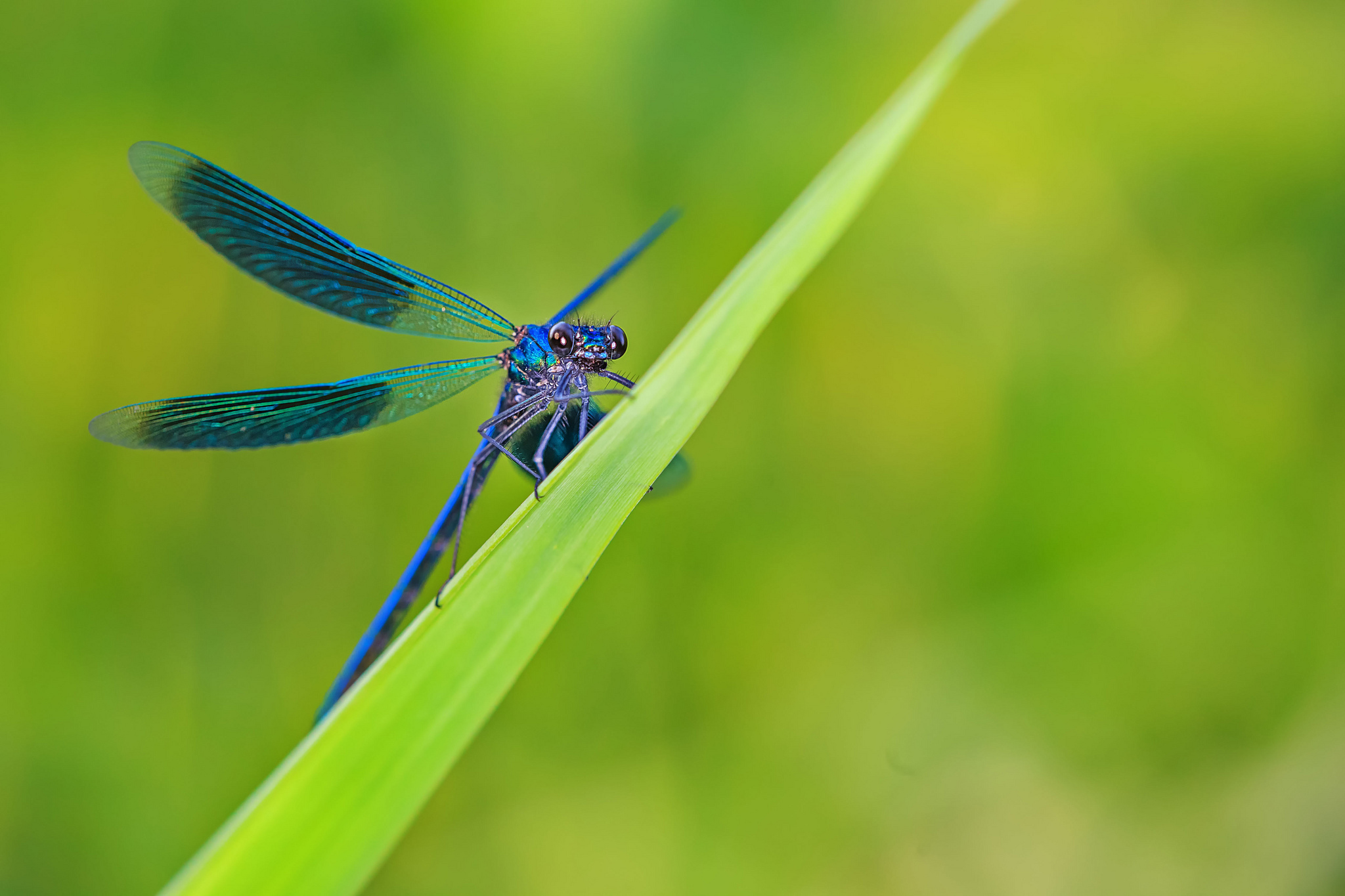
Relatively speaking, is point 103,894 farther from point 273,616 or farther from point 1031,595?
point 1031,595

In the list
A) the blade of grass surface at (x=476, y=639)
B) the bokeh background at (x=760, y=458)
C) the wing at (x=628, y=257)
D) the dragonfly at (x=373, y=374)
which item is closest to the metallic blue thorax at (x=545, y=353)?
the dragonfly at (x=373, y=374)

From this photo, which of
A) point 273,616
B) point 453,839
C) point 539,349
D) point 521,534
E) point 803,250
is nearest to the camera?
point 521,534

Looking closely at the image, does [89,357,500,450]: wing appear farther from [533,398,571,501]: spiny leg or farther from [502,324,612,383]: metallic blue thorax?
[533,398,571,501]: spiny leg

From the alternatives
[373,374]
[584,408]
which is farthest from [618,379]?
[373,374]

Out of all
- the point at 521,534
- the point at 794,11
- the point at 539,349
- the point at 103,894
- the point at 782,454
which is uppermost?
the point at 794,11

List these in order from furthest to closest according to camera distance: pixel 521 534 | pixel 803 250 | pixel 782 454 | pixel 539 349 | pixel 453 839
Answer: pixel 782 454 < pixel 453 839 < pixel 539 349 < pixel 803 250 < pixel 521 534

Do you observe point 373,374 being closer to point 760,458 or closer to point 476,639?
point 476,639

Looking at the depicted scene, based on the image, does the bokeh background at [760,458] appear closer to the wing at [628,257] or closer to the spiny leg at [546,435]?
the spiny leg at [546,435]

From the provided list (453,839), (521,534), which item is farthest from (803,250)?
(453,839)

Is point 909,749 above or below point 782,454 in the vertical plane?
below
